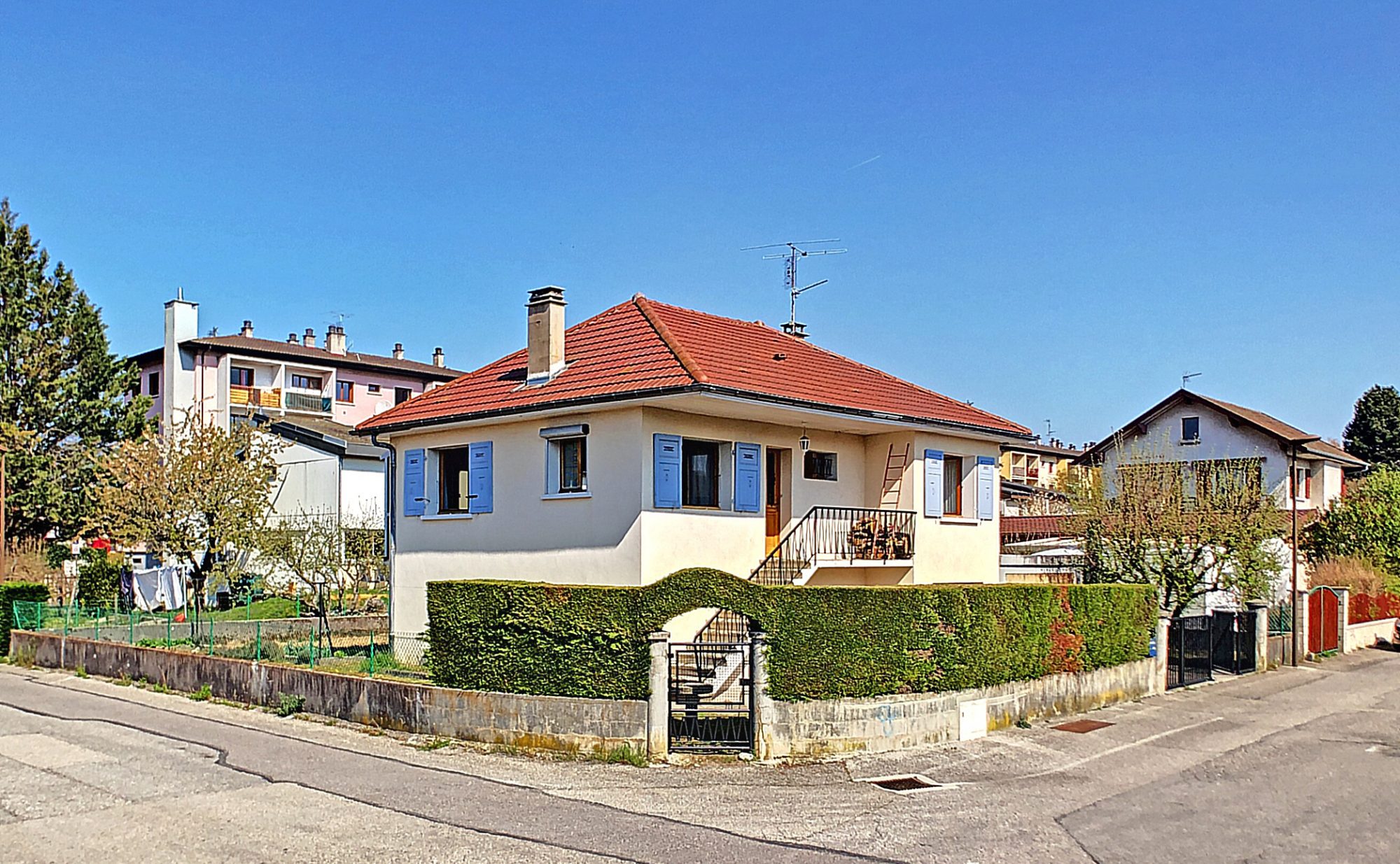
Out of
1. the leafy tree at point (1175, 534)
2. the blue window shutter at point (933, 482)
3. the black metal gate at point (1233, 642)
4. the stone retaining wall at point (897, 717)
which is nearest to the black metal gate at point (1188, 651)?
the black metal gate at point (1233, 642)

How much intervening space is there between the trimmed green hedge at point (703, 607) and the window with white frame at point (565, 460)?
4240mm

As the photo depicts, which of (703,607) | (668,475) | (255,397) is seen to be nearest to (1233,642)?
(668,475)

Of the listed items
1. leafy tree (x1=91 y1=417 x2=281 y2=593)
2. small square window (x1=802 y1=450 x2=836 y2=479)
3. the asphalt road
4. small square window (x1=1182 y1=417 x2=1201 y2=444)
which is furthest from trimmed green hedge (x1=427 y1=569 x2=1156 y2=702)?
small square window (x1=1182 y1=417 x2=1201 y2=444)

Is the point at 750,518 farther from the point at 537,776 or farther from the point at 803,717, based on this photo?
the point at 537,776

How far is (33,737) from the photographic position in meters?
15.9

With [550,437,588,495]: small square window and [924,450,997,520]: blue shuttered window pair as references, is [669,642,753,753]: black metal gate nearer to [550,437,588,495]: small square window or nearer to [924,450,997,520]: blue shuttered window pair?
[550,437,588,495]: small square window

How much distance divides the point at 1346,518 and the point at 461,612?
33.9m

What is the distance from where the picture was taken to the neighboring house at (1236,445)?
4666 centimetres

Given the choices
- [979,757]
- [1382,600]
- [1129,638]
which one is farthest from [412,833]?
[1382,600]

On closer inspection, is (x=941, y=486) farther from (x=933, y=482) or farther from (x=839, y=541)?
(x=839, y=541)

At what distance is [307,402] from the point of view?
56.1 metres

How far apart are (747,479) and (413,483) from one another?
6897mm

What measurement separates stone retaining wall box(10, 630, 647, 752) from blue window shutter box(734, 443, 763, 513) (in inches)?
250

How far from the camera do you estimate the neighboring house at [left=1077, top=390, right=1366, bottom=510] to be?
46656mm
